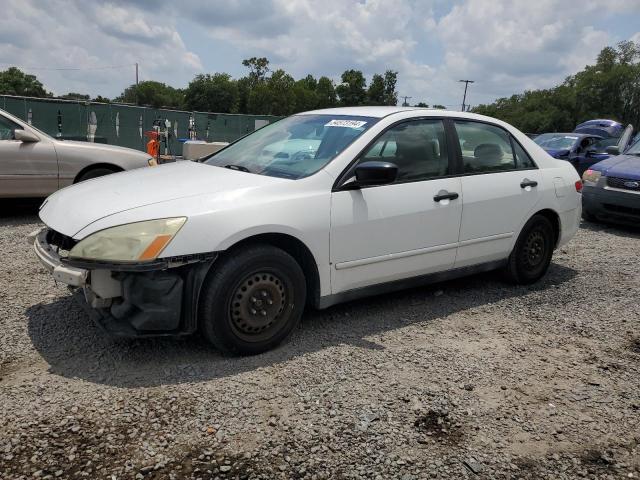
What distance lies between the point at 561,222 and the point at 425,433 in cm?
332

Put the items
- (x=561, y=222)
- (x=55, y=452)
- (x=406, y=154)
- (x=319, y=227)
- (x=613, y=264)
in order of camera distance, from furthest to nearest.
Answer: (x=613, y=264), (x=561, y=222), (x=406, y=154), (x=319, y=227), (x=55, y=452)

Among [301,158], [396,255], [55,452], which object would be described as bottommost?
[55,452]

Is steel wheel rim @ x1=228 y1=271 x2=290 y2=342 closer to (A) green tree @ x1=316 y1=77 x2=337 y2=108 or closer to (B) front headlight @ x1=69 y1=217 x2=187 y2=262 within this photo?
(B) front headlight @ x1=69 y1=217 x2=187 y2=262

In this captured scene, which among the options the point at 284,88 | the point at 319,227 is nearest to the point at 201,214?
the point at 319,227

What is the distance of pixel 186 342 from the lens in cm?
364

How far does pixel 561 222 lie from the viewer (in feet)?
17.4

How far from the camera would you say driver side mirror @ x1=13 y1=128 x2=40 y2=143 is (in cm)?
700

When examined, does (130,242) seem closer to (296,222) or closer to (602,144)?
(296,222)

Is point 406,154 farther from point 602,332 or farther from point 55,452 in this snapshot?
point 55,452

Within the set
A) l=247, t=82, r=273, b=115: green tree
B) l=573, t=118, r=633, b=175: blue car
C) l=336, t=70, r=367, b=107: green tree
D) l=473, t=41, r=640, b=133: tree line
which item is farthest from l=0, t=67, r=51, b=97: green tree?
l=573, t=118, r=633, b=175: blue car

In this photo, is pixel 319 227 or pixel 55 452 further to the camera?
pixel 319 227

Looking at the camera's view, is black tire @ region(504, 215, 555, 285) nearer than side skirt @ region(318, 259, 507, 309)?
No

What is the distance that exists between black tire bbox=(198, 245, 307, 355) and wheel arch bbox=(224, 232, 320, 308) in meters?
0.06

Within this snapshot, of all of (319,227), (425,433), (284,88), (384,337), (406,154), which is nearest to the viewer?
(425,433)
